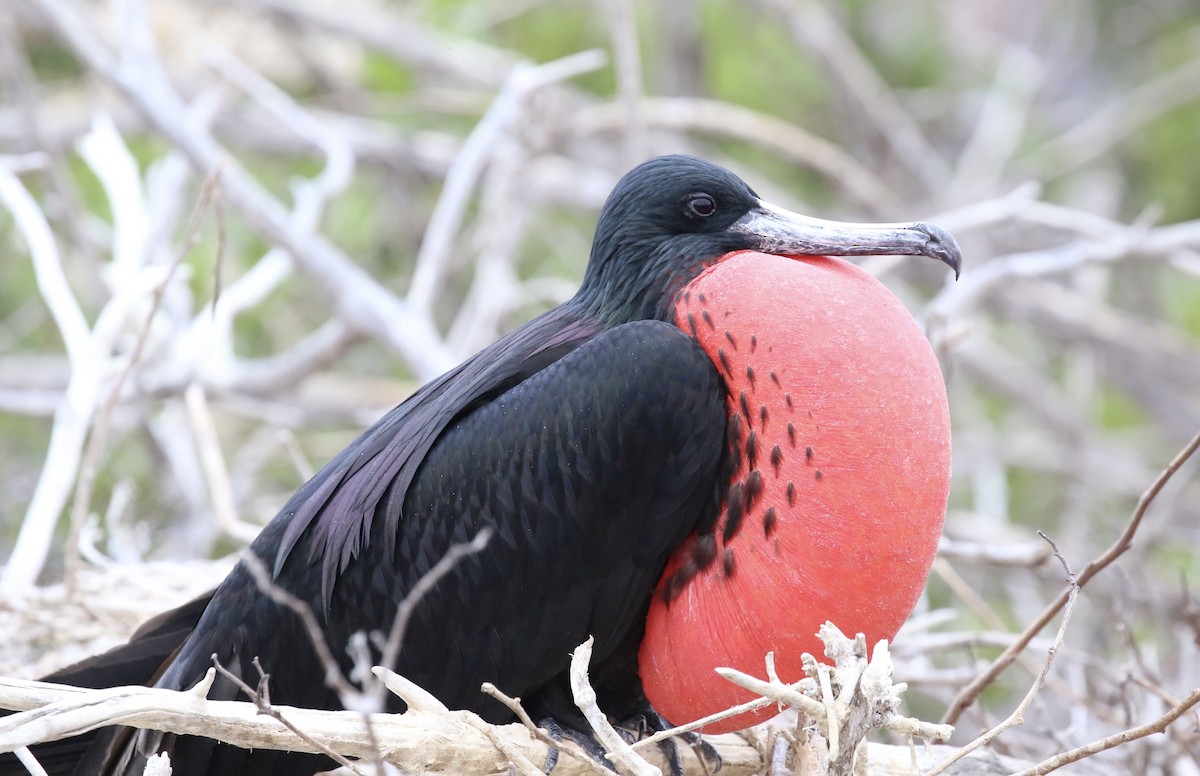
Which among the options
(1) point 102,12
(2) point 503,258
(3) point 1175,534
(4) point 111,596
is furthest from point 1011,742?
(1) point 102,12

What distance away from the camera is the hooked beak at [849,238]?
2131mm

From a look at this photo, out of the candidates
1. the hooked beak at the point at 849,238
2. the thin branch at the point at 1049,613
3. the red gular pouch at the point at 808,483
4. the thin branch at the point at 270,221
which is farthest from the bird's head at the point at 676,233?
the thin branch at the point at 270,221

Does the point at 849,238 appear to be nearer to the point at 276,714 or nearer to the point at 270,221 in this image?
the point at 276,714

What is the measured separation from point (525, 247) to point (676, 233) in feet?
12.6

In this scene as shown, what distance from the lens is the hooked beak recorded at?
2.13 meters

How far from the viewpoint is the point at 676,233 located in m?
2.31

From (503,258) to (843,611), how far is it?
2.43 meters

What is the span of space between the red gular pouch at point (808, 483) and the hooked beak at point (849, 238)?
0.09 m

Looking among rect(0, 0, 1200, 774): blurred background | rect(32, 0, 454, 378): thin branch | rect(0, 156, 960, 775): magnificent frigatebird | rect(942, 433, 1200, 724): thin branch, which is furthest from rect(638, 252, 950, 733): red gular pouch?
rect(32, 0, 454, 378): thin branch

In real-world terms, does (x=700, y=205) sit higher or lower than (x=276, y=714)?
higher

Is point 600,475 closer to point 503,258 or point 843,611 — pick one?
point 843,611

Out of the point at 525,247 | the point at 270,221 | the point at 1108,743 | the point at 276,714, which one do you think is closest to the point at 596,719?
the point at 276,714

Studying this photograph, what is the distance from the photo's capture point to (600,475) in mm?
2080

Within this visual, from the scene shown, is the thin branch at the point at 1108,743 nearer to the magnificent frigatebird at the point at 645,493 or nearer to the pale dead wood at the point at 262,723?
the magnificent frigatebird at the point at 645,493
